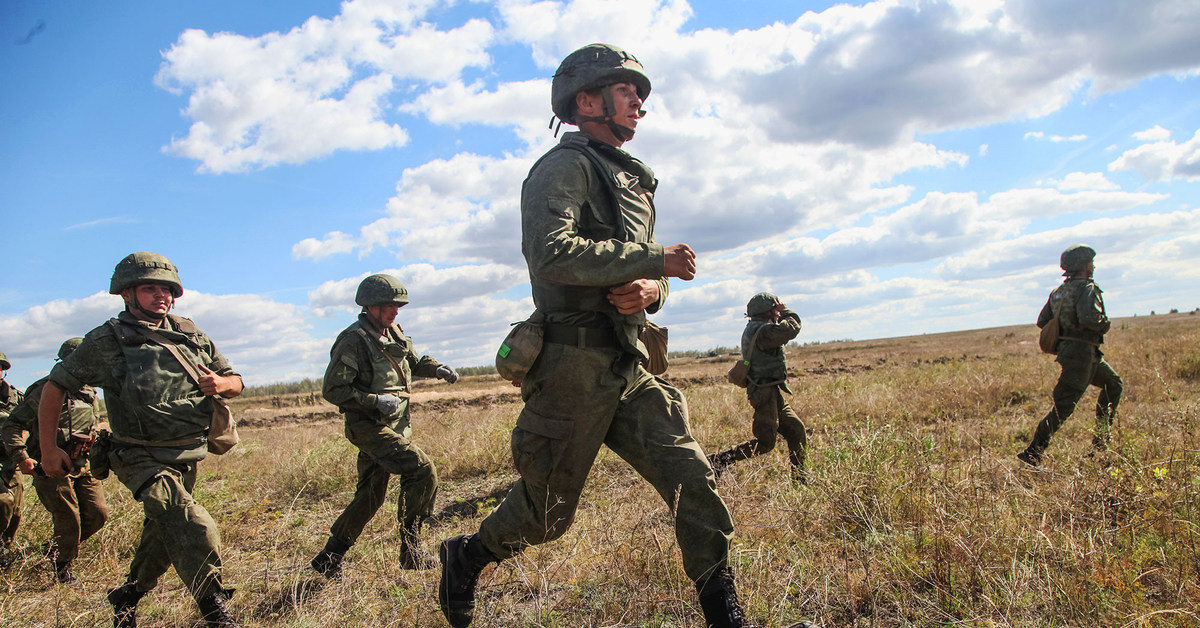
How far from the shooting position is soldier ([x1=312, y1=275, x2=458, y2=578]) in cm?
471

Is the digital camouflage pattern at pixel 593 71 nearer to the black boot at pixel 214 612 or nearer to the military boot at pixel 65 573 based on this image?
the black boot at pixel 214 612

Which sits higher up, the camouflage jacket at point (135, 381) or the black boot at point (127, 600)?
the camouflage jacket at point (135, 381)

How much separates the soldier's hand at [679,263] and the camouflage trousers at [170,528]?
2750 mm

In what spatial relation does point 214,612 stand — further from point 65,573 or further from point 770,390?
point 770,390

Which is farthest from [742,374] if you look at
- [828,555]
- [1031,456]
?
[828,555]

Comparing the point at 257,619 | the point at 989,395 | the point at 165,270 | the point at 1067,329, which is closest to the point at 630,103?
the point at 165,270

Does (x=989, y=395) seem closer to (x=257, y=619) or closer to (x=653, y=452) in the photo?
(x=653, y=452)

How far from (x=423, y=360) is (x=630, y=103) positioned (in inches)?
136

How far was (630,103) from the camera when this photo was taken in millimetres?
2984

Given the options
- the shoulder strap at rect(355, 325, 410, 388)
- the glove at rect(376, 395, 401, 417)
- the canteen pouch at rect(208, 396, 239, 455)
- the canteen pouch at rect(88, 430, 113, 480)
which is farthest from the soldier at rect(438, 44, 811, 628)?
the shoulder strap at rect(355, 325, 410, 388)

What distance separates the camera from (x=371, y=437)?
489 cm

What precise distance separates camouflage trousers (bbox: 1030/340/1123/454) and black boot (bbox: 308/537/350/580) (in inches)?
230

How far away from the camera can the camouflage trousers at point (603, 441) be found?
2584 millimetres

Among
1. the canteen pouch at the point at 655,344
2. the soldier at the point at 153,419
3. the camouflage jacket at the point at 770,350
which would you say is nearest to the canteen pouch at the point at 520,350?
the canteen pouch at the point at 655,344
